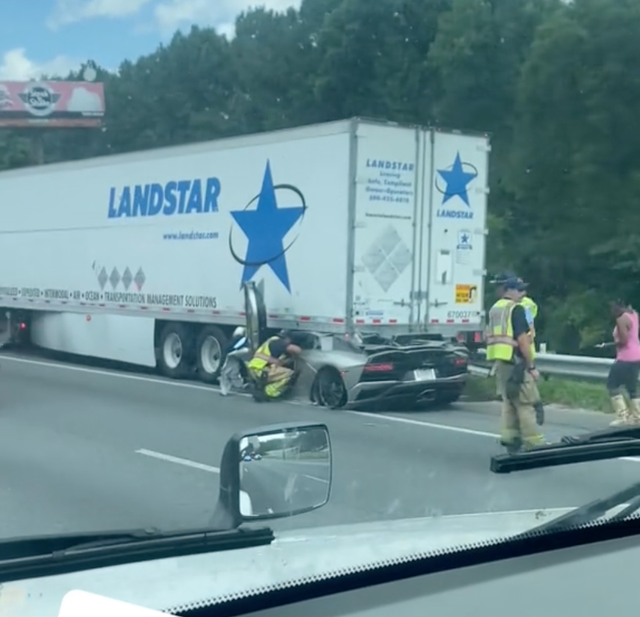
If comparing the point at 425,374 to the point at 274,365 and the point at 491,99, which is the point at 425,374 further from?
the point at 274,365

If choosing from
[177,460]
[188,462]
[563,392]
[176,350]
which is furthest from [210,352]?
[188,462]

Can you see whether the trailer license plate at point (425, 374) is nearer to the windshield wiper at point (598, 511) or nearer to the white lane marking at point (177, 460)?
the white lane marking at point (177, 460)

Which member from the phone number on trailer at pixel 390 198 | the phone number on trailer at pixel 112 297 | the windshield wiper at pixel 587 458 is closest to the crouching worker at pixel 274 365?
the phone number on trailer at pixel 112 297

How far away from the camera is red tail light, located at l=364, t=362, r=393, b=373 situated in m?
9.71

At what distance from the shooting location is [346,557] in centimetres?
303

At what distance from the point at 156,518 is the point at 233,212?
8102 millimetres

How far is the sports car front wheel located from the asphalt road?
110 mm

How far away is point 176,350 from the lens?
510 inches

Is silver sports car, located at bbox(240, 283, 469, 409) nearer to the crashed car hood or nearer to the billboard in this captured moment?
the billboard

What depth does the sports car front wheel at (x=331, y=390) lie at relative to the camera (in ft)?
28.1

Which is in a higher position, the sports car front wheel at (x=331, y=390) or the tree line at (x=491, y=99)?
the tree line at (x=491, y=99)

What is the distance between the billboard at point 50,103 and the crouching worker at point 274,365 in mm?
2004

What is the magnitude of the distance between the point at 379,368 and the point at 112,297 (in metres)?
6.27

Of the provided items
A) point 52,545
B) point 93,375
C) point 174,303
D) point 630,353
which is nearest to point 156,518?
point 52,545
